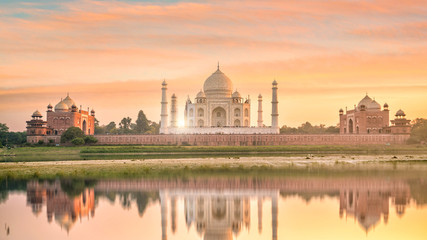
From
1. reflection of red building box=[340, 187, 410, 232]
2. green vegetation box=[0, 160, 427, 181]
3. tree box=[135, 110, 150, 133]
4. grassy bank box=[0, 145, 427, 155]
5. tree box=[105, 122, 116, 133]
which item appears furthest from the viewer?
tree box=[105, 122, 116, 133]

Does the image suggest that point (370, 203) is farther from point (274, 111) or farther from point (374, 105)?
point (374, 105)

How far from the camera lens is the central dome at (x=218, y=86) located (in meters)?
69.0

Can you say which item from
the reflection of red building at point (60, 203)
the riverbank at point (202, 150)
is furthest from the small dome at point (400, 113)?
the reflection of red building at point (60, 203)

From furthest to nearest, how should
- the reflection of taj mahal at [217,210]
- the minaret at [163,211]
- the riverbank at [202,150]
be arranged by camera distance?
the riverbank at [202,150]
the reflection of taj mahal at [217,210]
the minaret at [163,211]

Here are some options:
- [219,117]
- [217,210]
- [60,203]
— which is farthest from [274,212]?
[219,117]

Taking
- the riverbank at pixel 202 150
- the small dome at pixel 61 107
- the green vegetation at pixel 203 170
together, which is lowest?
the green vegetation at pixel 203 170

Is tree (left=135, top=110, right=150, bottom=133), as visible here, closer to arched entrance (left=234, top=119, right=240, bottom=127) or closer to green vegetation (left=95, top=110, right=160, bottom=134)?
green vegetation (left=95, top=110, right=160, bottom=134)

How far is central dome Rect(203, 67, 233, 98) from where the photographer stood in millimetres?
69000

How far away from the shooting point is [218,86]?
6919 centimetres

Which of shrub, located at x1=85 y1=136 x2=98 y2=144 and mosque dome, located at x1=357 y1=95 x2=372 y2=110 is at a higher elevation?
mosque dome, located at x1=357 y1=95 x2=372 y2=110

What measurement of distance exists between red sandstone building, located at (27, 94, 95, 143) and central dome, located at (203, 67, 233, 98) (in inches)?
668

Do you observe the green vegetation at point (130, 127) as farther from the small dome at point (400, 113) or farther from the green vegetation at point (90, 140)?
the small dome at point (400, 113)

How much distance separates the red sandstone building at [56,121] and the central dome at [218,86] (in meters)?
17.0

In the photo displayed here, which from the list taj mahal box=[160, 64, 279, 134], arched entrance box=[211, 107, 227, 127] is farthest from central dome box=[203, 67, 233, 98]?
arched entrance box=[211, 107, 227, 127]
